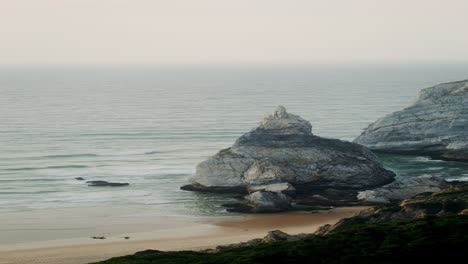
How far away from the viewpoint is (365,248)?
5800 cm

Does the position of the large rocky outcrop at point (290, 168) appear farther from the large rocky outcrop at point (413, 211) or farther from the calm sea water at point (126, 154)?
the large rocky outcrop at point (413, 211)

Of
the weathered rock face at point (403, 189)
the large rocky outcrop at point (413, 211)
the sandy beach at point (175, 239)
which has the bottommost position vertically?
the sandy beach at point (175, 239)

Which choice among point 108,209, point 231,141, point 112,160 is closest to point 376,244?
point 108,209

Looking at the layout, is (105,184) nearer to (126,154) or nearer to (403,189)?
(126,154)

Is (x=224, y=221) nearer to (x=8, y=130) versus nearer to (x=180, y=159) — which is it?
(x=180, y=159)

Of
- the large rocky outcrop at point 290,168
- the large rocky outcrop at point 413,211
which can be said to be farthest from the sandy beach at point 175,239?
the large rocky outcrop at point 290,168

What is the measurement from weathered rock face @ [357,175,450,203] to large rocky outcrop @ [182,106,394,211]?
5.09 metres

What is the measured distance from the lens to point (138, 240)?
263ft

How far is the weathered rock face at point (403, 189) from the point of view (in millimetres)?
92312

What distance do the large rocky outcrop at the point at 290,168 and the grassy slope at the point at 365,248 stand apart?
109ft

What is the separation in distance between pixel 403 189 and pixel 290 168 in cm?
1210

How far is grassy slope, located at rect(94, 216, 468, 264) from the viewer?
185ft

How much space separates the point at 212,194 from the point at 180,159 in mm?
24702

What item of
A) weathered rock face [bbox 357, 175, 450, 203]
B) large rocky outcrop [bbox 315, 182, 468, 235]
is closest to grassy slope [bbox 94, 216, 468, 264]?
large rocky outcrop [bbox 315, 182, 468, 235]
